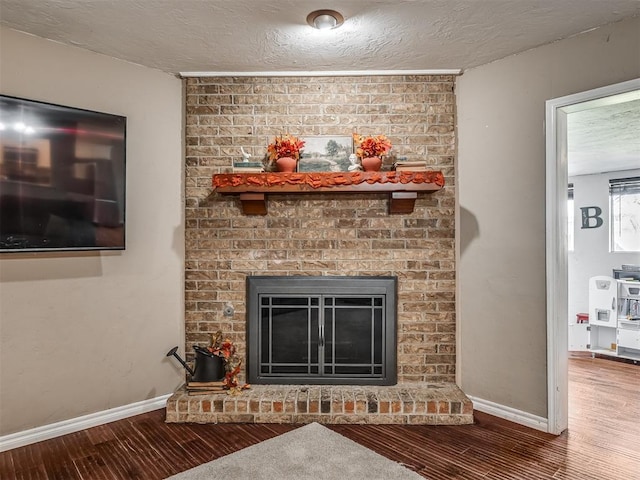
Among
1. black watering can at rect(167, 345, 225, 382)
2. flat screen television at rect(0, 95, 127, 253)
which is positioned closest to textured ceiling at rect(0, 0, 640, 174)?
flat screen television at rect(0, 95, 127, 253)

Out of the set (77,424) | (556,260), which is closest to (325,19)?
(556,260)

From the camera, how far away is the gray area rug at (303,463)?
1.97 m

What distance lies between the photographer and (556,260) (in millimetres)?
2439

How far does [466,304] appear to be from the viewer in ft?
9.36

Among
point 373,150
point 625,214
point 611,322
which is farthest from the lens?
point 625,214

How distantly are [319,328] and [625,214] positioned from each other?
468 centimetres

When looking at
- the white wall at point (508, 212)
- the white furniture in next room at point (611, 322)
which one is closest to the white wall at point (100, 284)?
the white wall at point (508, 212)

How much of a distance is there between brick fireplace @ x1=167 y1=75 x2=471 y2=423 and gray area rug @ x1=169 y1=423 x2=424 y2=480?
31.0 inches

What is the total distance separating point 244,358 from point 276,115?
1.82 meters

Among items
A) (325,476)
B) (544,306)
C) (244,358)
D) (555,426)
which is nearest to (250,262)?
(244,358)

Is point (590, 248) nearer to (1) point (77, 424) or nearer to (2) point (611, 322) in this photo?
(2) point (611, 322)

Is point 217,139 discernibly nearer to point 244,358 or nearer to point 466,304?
point 244,358

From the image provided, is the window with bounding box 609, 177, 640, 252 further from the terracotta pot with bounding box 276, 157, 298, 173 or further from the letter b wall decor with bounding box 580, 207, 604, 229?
the terracotta pot with bounding box 276, 157, 298, 173

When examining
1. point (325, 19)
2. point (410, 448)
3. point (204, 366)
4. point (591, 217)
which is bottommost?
point (410, 448)
